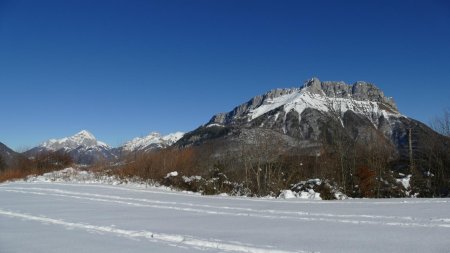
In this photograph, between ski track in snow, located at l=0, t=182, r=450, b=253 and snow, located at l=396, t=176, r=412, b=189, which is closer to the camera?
ski track in snow, located at l=0, t=182, r=450, b=253

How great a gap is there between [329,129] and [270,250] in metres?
17.2

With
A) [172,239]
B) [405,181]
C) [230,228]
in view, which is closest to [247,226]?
[230,228]

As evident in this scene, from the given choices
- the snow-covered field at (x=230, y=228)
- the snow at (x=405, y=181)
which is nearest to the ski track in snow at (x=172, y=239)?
the snow-covered field at (x=230, y=228)

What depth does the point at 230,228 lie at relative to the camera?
895 cm

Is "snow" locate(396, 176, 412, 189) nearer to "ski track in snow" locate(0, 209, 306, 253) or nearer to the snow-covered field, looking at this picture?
the snow-covered field

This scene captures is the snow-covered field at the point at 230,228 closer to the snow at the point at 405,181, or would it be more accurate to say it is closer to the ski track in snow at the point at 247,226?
the ski track in snow at the point at 247,226

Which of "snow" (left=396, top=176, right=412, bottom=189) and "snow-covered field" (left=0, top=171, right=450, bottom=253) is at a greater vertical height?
"snow" (left=396, top=176, right=412, bottom=189)

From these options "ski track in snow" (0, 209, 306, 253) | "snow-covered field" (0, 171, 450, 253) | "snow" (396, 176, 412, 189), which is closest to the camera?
"ski track in snow" (0, 209, 306, 253)

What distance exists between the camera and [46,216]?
11.4 meters

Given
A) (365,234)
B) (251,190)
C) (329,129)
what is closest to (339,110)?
(329,129)

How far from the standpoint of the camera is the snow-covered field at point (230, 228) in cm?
697

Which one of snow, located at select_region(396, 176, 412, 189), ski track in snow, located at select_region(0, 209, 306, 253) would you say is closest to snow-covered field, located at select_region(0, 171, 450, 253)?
ski track in snow, located at select_region(0, 209, 306, 253)

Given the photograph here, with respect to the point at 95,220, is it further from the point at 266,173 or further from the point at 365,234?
the point at 266,173

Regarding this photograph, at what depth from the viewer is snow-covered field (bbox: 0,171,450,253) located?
697 centimetres
